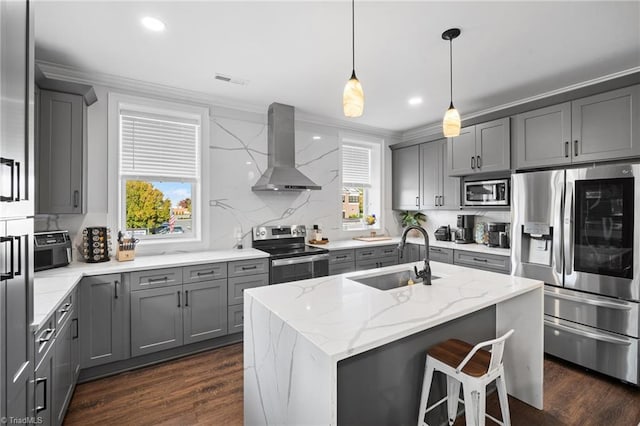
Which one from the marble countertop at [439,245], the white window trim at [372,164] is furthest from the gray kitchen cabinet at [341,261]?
the white window trim at [372,164]

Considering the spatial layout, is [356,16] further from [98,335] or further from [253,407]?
[98,335]

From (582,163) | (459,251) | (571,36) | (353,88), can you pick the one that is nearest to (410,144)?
(459,251)

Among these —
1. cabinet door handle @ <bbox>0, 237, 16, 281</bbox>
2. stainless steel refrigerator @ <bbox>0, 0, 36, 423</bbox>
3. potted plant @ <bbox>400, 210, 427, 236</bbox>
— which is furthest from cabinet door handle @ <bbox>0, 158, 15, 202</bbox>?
potted plant @ <bbox>400, 210, 427, 236</bbox>

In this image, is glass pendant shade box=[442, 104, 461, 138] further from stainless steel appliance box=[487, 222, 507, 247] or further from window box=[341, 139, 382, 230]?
window box=[341, 139, 382, 230]

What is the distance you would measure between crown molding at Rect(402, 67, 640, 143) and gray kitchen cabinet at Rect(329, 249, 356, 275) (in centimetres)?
205

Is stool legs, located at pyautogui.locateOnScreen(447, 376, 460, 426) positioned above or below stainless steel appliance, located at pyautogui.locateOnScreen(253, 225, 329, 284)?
below

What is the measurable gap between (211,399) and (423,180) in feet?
12.4

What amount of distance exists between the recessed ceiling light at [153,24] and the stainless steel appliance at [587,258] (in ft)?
11.0

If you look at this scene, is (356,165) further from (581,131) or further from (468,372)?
(468,372)

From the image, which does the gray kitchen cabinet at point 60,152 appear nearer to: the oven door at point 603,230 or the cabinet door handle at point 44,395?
the cabinet door handle at point 44,395

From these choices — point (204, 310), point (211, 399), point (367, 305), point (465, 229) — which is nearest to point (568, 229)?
point (465, 229)

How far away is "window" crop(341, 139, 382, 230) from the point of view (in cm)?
479

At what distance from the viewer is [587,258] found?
2.61m

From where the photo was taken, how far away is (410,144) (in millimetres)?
4754
